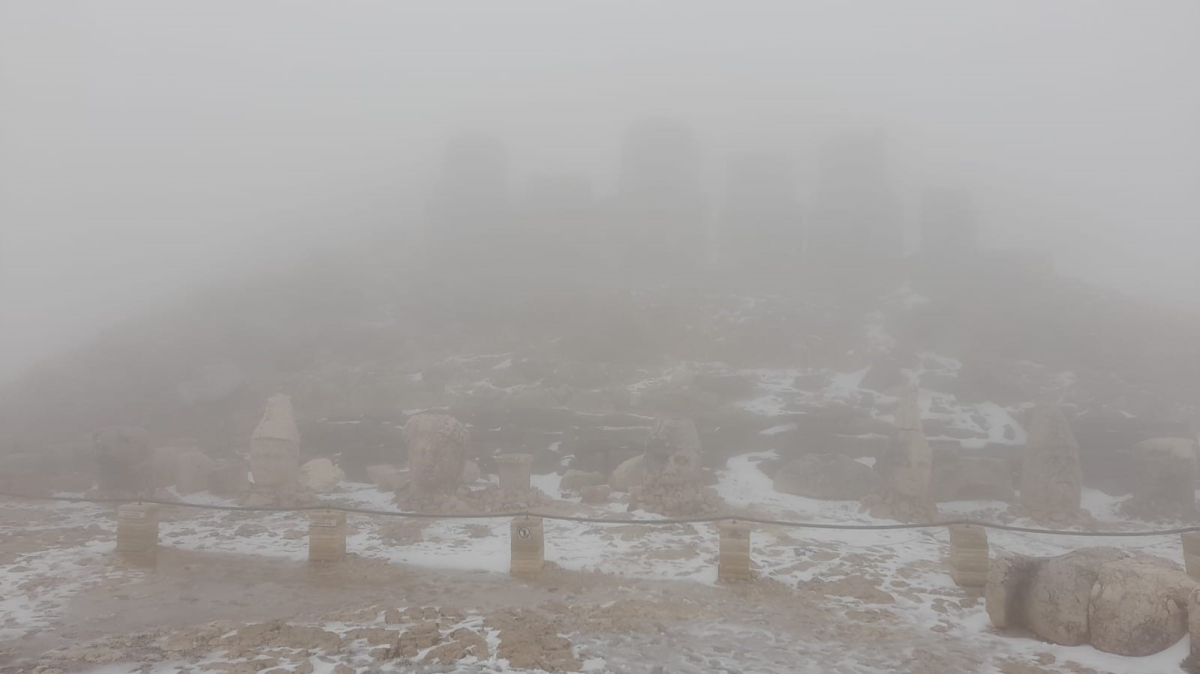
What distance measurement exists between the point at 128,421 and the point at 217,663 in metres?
22.1

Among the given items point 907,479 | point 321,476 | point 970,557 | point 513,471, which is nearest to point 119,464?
point 321,476

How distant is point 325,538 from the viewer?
9.34 m

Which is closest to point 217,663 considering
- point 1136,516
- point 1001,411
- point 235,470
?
point 235,470

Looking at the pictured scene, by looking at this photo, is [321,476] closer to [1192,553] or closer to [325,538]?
[325,538]

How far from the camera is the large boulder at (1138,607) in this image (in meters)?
5.77

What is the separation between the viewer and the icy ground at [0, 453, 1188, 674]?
615 cm

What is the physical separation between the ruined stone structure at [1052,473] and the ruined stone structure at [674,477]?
6.44 m

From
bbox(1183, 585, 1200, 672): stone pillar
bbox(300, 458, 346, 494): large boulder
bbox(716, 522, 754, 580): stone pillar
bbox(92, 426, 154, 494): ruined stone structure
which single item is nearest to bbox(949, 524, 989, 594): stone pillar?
bbox(716, 522, 754, 580): stone pillar

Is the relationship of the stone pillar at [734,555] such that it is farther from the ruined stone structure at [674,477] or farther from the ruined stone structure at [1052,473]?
the ruined stone structure at [1052,473]

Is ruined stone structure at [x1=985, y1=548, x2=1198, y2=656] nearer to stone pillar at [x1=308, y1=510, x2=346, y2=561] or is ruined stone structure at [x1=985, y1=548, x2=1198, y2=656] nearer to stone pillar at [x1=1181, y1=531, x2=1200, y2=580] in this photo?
stone pillar at [x1=1181, y1=531, x2=1200, y2=580]

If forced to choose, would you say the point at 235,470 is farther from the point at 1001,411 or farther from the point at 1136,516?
the point at 1001,411

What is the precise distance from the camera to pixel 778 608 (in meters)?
7.77

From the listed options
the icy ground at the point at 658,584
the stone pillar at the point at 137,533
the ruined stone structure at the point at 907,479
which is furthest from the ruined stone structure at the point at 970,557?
the stone pillar at the point at 137,533

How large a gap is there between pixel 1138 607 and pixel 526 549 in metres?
6.19
